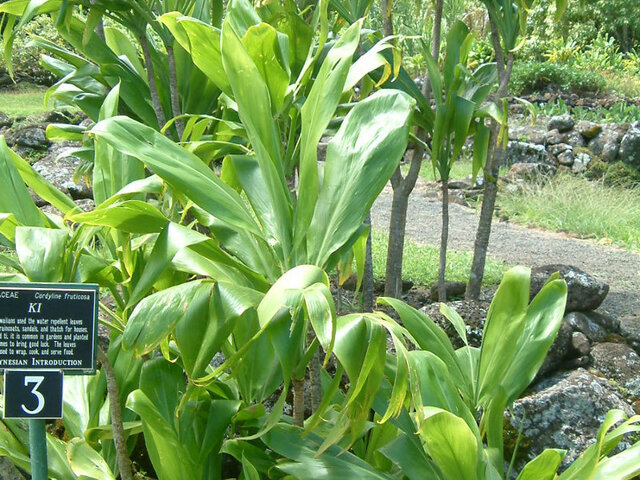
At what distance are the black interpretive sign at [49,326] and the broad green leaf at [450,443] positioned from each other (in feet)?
2.53

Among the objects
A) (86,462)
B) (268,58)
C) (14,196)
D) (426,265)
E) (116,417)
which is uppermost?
(268,58)

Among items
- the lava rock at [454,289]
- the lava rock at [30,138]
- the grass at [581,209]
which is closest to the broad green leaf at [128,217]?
the lava rock at [454,289]

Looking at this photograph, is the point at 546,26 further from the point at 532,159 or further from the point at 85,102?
the point at 85,102

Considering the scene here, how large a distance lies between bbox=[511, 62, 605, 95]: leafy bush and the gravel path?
20.8 feet

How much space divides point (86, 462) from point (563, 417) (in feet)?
5.37

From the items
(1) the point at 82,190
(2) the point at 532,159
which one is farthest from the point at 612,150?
(1) the point at 82,190

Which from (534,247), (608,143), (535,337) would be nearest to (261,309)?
(535,337)

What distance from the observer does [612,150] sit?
9.90 meters

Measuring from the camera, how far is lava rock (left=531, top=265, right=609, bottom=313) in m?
3.51

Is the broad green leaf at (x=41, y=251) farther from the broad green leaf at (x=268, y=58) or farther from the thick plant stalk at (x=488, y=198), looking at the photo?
the thick plant stalk at (x=488, y=198)

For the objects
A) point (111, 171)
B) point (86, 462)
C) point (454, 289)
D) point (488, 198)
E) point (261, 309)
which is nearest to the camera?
point (261, 309)

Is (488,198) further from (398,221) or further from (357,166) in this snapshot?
(357,166)

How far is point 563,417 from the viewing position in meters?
2.59

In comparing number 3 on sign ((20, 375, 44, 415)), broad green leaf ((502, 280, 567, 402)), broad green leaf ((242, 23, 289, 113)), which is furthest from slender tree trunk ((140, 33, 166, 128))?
broad green leaf ((502, 280, 567, 402))
